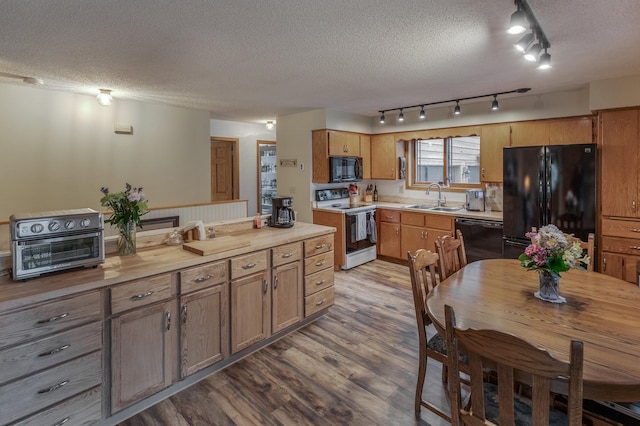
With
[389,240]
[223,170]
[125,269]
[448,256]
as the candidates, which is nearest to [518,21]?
[448,256]

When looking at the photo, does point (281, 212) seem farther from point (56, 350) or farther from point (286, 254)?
point (56, 350)

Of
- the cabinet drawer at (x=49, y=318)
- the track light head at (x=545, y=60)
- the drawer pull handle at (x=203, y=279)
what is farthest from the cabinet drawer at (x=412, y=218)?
the cabinet drawer at (x=49, y=318)

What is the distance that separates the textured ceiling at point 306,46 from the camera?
6.57ft

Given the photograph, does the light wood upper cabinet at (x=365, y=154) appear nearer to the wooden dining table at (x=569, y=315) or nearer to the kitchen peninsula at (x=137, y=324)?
the kitchen peninsula at (x=137, y=324)

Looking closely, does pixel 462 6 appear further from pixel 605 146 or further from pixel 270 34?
pixel 605 146

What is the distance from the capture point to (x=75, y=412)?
1.84 meters

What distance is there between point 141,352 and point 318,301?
1647mm

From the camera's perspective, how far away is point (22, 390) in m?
1.67

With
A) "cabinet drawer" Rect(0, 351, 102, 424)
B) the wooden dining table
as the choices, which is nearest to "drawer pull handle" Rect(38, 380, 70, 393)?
"cabinet drawer" Rect(0, 351, 102, 424)

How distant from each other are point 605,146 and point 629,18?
5.83 feet

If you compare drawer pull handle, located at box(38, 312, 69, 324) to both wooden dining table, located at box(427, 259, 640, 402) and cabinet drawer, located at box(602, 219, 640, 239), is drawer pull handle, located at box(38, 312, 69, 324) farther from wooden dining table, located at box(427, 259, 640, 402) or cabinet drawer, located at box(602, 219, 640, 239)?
cabinet drawer, located at box(602, 219, 640, 239)

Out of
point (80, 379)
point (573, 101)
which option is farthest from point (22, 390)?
point (573, 101)

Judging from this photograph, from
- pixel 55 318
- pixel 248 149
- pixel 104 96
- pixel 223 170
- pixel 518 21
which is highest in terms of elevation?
pixel 104 96

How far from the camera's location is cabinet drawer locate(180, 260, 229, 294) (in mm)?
2262
